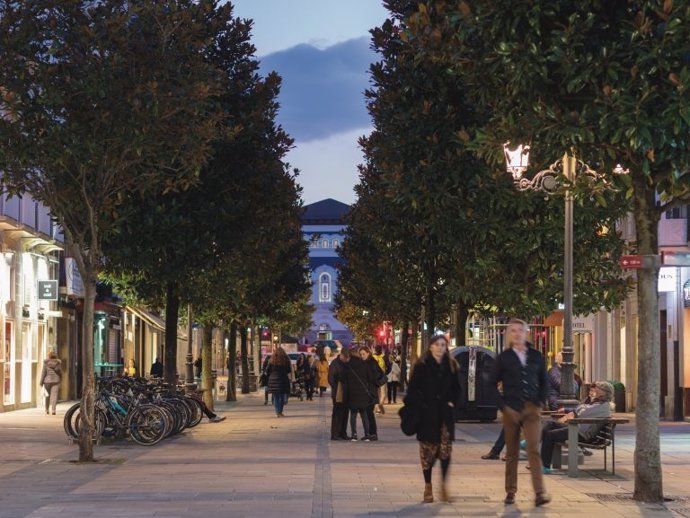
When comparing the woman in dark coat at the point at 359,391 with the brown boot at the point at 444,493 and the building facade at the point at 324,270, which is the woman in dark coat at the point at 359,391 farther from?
the building facade at the point at 324,270

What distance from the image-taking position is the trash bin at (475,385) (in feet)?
110

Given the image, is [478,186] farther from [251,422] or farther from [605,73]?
[605,73]

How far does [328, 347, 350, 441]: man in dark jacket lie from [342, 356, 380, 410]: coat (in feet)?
0.18

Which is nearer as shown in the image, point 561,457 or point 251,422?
point 561,457

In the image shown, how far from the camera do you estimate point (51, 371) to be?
121 ft

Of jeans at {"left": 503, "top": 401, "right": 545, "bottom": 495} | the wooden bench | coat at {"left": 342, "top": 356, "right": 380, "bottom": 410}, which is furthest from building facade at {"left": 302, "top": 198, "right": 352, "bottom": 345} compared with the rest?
jeans at {"left": 503, "top": 401, "right": 545, "bottom": 495}

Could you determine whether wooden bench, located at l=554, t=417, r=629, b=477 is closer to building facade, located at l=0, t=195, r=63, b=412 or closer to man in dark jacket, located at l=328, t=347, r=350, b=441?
man in dark jacket, located at l=328, t=347, r=350, b=441

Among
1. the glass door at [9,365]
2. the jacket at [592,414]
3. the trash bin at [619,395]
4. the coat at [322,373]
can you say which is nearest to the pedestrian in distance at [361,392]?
the jacket at [592,414]

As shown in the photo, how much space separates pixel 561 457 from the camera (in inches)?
739

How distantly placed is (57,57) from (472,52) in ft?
26.4

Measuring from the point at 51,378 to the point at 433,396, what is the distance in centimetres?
2432

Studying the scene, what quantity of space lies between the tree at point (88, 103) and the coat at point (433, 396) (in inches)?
279

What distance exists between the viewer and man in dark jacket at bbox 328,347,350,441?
26000 mm

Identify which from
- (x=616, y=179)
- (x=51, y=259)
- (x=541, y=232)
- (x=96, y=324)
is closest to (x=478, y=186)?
(x=541, y=232)
